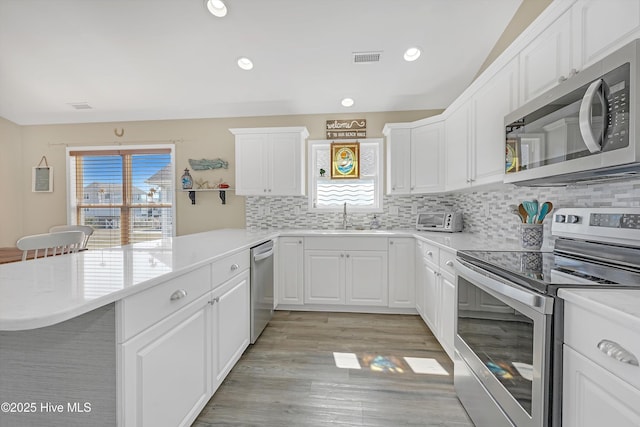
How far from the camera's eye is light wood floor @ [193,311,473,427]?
1.62 meters

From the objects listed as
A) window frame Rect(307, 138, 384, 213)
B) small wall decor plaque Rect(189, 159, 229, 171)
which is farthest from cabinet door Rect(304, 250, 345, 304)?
small wall decor plaque Rect(189, 159, 229, 171)

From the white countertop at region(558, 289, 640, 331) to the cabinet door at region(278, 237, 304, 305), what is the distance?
8.31ft

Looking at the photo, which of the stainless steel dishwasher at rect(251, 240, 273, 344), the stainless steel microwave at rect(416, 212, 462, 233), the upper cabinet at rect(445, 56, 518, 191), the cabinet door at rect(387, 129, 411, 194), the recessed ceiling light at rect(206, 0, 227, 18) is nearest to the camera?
the upper cabinet at rect(445, 56, 518, 191)

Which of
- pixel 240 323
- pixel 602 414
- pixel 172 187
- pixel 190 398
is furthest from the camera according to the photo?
pixel 172 187

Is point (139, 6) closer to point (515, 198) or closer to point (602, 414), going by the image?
point (515, 198)

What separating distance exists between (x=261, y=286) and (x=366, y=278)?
1.19 meters

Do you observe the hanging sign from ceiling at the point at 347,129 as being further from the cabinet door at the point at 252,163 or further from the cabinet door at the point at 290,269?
the cabinet door at the point at 290,269

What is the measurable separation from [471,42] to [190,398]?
12.0 ft

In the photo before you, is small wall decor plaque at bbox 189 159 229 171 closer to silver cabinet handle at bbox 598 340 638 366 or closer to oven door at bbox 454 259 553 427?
oven door at bbox 454 259 553 427

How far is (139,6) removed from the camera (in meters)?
2.52

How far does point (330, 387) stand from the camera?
6.22 ft

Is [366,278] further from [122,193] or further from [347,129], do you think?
[122,193]

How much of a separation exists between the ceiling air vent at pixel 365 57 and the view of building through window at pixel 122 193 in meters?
2.84

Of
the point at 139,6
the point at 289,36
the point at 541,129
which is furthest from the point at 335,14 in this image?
the point at 541,129
